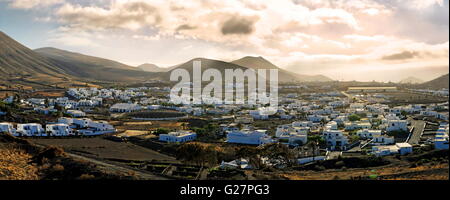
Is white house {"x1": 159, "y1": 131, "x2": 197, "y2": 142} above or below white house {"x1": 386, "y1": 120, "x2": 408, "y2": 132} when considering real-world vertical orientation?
below

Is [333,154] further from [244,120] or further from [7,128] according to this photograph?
[7,128]

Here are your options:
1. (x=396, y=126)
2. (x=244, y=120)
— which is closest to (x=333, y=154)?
(x=396, y=126)

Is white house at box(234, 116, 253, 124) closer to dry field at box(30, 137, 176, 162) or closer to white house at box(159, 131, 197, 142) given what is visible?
white house at box(159, 131, 197, 142)

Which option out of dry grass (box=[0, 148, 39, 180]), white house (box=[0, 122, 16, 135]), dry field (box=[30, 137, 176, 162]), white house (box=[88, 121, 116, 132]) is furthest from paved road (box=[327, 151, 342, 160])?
white house (box=[0, 122, 16, 135])

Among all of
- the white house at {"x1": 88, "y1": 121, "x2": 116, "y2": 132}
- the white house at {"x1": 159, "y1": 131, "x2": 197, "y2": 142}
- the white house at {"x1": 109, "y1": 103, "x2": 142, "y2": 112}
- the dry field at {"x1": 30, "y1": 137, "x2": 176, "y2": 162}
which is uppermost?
the white house at {"x1": 109, "y1": 103, "x2": 142, "y2": 112}

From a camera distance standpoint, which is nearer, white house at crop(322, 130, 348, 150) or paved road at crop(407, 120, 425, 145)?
white house at crop(322, 130, 348, 150)
